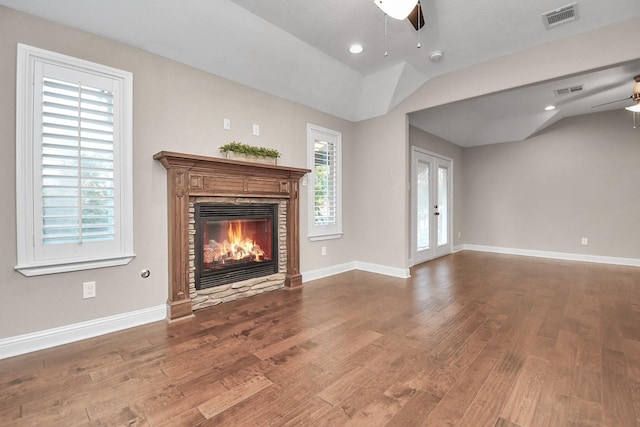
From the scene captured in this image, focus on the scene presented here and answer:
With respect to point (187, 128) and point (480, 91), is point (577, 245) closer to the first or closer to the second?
point (480, 91)

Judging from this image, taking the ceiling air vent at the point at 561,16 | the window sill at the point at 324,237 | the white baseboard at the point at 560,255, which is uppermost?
the ceiling air vent at the point at 561,16

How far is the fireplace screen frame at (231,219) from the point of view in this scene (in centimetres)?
308

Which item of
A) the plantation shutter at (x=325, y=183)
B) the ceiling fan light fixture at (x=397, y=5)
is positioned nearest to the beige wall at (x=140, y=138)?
the plantation shutter at (x=325, y=183)

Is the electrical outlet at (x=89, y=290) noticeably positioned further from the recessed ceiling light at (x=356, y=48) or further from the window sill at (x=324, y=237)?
the recessed ceiling light at (x=356, y=48)

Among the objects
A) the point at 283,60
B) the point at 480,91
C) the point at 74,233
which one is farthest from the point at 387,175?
the point at 74,233

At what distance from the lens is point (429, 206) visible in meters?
6.07

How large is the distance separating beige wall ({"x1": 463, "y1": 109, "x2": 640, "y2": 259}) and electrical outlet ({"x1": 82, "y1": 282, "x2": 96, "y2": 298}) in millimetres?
7412

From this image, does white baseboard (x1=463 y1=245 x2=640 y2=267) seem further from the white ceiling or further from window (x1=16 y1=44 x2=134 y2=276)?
window (x1=16 y1=44 x2=134 y2=276)

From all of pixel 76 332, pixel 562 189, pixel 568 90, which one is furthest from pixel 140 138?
pixel 562 189

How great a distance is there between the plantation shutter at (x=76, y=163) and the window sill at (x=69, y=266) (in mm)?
184

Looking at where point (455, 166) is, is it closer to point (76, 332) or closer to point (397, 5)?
point (397, 5)

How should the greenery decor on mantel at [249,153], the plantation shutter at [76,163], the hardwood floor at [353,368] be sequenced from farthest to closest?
the greenery decor on mantel at [249,153]
the plantation shutter at [76,163]
the hardwood floor at [353,368]

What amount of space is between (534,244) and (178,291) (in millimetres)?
6946

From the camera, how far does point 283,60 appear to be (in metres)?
3.39
